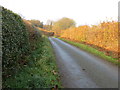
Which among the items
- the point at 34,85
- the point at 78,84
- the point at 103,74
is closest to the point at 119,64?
the point at 103,74

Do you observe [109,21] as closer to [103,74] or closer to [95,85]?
[103,74]

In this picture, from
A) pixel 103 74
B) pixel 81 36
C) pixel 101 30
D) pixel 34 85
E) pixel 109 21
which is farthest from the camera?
pixel 81 36

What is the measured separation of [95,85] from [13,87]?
3.24 meters

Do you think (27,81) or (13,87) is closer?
(13,87)

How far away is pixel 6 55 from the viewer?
11.1 ft

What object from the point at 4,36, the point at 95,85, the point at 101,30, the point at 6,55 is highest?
the point at 101,30

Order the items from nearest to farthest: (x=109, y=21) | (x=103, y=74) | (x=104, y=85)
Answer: (x=104, y=85) < (x=103, y=74) < (x=109, y=21)

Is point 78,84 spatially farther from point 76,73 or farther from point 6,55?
point 6,55

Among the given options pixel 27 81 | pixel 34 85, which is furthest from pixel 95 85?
pixel 27 81

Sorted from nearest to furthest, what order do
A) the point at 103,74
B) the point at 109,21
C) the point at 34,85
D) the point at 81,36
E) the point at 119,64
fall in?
the point at 34,85, the point at 103,74, the point at 119,64, the point at 109,21, the point at 81,36

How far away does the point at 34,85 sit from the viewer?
333cm

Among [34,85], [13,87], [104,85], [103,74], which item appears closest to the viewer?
[13,87]

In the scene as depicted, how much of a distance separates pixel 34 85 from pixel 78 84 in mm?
1884

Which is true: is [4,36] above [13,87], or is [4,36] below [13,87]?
above
